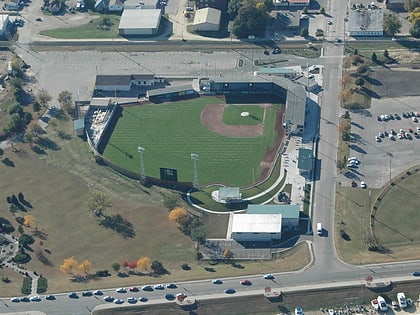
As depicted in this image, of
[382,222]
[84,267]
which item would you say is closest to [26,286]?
[84,267]

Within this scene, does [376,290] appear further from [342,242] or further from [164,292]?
[164,292]

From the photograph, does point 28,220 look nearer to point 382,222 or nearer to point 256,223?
point 256,223

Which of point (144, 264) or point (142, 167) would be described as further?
point (142, 167)

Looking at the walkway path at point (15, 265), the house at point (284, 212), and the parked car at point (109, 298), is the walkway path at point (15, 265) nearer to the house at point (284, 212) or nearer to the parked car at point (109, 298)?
the parked car at point (109, 298)

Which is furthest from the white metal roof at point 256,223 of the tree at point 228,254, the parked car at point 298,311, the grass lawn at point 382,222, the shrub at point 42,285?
the shrub at point 42,285

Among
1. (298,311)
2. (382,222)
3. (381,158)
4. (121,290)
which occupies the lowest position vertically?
(298,311)
